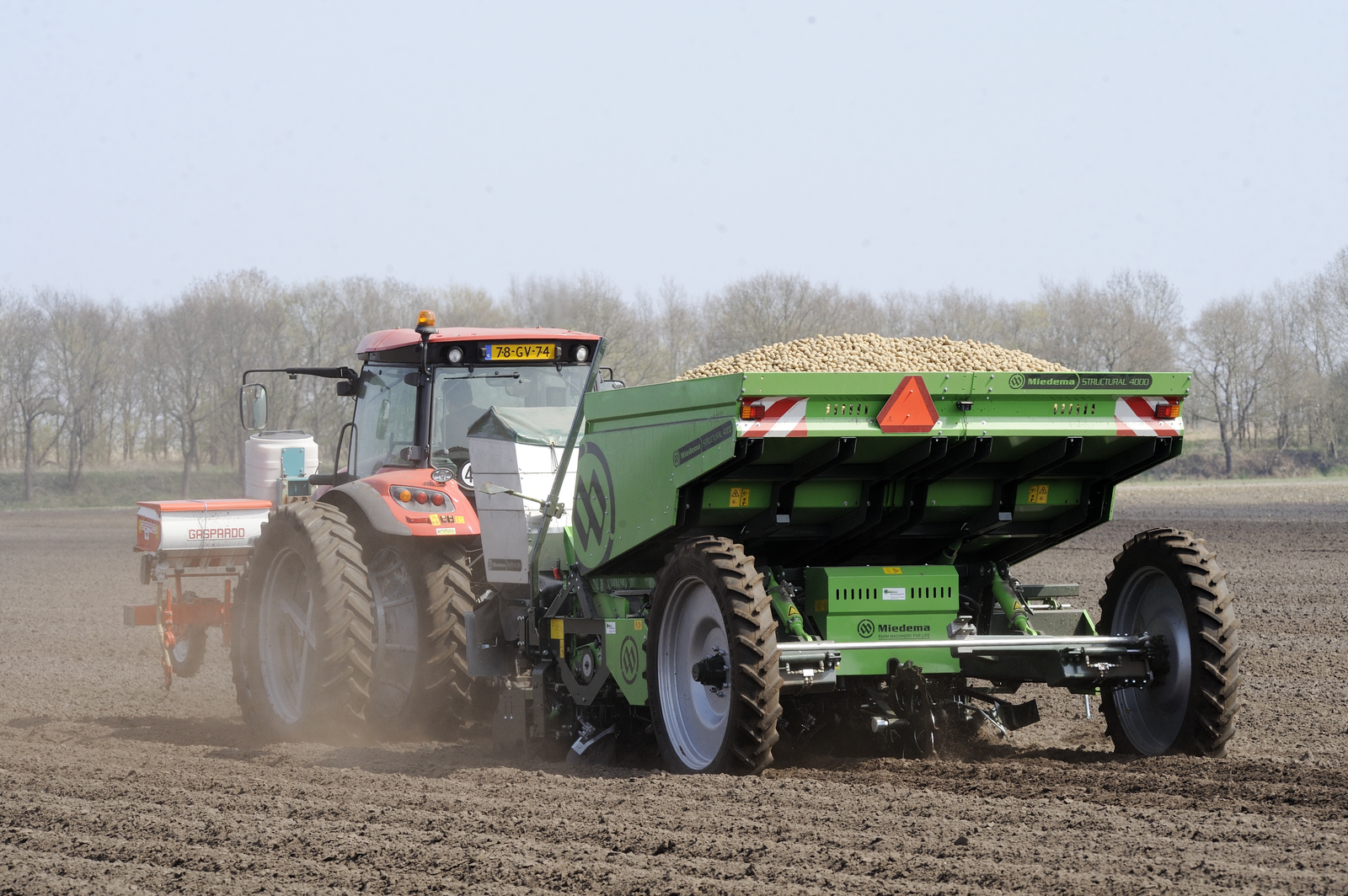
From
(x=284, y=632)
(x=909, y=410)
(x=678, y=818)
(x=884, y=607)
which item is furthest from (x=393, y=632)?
(x=909, y=410)

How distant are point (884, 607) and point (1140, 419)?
1453 millimetres

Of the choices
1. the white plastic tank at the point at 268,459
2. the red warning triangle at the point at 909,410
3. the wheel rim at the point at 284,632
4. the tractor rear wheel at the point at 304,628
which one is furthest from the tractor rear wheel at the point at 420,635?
the white plastic tank at the point at 268,459

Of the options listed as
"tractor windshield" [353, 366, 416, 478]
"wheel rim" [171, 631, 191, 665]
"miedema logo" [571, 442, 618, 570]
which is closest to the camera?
→ "miedema logo" [571, 442, 618, 570]

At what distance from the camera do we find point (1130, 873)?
3.98 meters

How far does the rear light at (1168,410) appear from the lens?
5977 millimetres

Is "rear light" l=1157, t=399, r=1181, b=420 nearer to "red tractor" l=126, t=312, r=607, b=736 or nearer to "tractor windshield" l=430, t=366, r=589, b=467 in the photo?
"red tractor" l=126, t=312, r=607, b=736

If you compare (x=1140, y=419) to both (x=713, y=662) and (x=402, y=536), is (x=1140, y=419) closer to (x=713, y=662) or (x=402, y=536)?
(x=713, y=662)

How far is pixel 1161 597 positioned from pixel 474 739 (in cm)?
393

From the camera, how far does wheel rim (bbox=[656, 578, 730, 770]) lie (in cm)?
578

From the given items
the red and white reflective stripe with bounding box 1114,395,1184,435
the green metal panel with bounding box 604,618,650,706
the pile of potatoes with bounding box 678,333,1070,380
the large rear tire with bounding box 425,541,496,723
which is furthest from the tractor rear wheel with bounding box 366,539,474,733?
the red and white reflective stripe with bounding box 1114,395,1184,435

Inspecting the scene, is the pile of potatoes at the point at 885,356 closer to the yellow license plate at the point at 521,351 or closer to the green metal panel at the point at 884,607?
the green metal panel at the point at 884,607

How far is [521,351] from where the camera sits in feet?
27.3

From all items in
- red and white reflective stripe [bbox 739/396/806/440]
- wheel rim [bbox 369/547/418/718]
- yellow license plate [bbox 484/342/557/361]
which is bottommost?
wheel rim [bbox 369/547/418/718]

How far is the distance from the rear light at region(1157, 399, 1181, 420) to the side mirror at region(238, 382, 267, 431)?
17.7 feet
